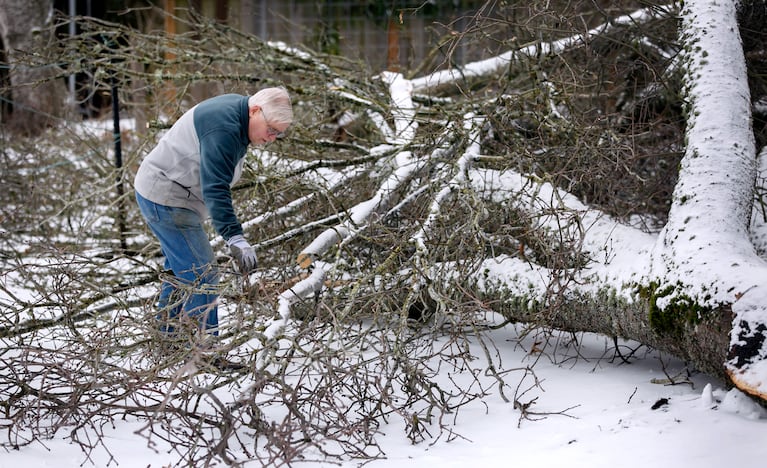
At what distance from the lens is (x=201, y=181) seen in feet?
11.3

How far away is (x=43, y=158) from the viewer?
7.38 metres

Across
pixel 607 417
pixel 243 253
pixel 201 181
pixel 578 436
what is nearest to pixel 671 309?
pixel 607 417

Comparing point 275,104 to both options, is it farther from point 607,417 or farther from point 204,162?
point 607,417

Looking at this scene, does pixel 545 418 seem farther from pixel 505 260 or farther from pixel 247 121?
pixel 247 121

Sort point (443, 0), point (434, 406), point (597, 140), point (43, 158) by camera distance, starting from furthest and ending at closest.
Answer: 1. point (443, 0)
2. point (43, 158)
3. point (597, 140)
4. point (434, 406)

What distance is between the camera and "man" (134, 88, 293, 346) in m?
3.44

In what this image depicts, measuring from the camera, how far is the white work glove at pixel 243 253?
3.45m

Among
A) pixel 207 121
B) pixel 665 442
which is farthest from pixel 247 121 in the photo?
Result: pixel 665 442

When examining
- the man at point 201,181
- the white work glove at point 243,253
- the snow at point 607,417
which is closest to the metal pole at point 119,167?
the man at point 201,181

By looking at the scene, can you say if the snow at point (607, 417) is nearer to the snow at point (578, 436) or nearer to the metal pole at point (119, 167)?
the snow at point (578, 436)

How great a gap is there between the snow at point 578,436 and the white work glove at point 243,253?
2.59ft

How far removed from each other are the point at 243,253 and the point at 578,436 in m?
1.57

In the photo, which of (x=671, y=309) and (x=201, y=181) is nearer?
(x=671, y=309)

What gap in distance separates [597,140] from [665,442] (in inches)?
74.8
